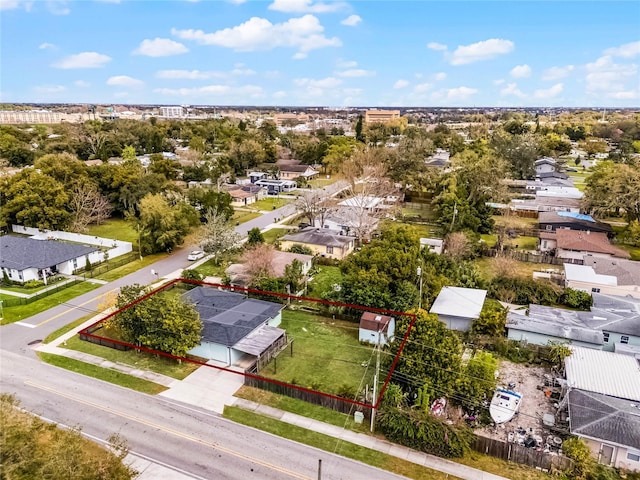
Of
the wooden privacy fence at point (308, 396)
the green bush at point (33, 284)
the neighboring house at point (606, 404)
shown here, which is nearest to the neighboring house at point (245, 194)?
the green bush at point (33, 284)

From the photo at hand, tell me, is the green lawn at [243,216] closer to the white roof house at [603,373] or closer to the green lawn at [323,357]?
the green lawn at [323,357]

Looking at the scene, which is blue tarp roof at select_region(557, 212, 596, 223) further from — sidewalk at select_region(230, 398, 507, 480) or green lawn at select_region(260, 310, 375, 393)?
sidewalk at select_region(230, 398, 507, 480)

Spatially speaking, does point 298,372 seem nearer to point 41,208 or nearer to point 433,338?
point 433,338

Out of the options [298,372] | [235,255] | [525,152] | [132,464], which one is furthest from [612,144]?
[132,464]

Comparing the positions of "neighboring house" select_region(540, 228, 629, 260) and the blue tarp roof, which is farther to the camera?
the blue tarp roof

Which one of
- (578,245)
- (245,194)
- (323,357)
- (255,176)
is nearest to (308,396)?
(323,357)

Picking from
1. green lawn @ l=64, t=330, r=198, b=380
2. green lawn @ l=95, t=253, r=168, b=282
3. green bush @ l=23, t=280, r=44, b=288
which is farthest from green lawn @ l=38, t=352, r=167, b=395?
green lawn @ l=95, t=253, r=168, b=282

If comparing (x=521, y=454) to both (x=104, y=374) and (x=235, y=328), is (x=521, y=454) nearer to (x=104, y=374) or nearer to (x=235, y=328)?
(x=235, y=328)
